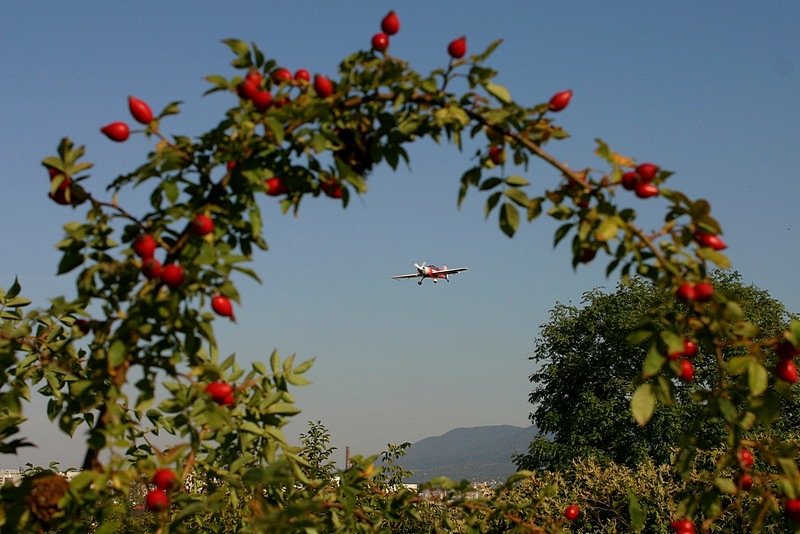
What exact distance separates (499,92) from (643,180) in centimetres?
66

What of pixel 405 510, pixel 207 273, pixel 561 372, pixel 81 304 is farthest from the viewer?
pixel 561 372

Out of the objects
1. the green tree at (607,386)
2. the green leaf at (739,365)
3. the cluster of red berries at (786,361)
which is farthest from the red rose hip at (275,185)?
the green tree at (607,386)

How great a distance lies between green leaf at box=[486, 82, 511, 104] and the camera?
3.41m

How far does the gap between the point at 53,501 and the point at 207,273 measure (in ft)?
3.51

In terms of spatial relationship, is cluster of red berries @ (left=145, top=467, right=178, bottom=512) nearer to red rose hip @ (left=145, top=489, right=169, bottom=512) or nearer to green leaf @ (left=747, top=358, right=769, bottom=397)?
red rose hip @ (left=145, top=489, right=169, bottom=512)

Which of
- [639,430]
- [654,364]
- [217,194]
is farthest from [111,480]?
[639,430]

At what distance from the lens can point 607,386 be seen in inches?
1293

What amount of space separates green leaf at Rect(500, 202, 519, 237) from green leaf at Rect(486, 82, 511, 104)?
1.42ft

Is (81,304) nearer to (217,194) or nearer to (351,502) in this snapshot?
(217,194)

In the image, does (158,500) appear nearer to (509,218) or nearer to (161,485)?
(161,485)

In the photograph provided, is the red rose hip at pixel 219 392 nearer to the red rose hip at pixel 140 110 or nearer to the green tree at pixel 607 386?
the red rose hip at pixel 140 110

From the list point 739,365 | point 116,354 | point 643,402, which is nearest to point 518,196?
point 643,402

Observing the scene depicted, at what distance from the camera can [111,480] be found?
10.8 feet

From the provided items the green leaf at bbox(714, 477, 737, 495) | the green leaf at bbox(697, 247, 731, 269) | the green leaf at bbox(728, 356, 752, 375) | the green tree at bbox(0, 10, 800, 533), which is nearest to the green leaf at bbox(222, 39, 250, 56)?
the green tree at bbox(0, 10, 800, 533)
